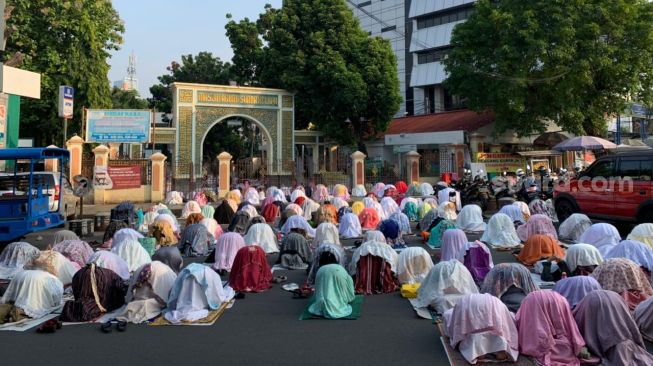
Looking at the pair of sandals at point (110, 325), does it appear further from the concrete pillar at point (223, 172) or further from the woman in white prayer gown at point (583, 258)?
the concrete pillar at point (223, 172)

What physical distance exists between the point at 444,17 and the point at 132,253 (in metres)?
35.9

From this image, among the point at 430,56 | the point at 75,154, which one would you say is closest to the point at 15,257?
the point at 75,154

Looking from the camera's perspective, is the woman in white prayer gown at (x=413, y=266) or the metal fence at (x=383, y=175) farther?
the metal fence at (x=383, y=175)

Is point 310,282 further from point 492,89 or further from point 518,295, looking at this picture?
point 492,89

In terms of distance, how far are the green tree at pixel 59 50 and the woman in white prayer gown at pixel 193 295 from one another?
67.1 feet

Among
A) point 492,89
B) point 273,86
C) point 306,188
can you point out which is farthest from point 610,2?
point 273,86

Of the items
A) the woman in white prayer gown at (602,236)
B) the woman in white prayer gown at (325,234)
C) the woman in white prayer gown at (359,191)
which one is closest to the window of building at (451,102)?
the woman in white prayer gown at (359,191)

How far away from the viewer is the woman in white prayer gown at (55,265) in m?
8.12

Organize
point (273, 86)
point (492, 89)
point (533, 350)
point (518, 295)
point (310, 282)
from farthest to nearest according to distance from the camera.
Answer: point (273, 86) → point (492, 89) → point (310, 282) → point (518, 295) → point (533, 350)

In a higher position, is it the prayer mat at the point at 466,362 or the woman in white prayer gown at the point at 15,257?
the woman in white prayer gown at the point at 15,257

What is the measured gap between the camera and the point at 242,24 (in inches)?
1252

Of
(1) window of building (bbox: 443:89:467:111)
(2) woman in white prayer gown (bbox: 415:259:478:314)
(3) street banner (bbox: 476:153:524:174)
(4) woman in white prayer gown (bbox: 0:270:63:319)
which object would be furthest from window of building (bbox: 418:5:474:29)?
(4) woman in white prayer gown (bbox: 0:270:63:319)

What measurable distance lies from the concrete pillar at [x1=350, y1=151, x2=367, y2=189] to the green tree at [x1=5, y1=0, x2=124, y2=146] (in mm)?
13195

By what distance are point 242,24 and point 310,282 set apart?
2605 cm
